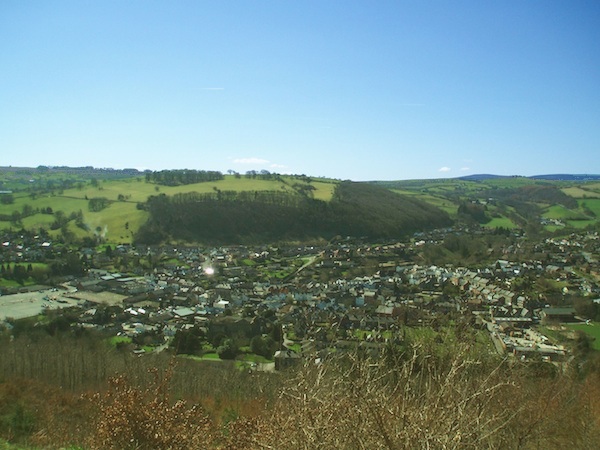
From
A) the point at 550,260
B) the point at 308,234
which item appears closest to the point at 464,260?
the point at 550,260

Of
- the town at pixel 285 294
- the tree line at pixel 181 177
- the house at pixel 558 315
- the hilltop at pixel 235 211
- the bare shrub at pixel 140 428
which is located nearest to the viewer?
the bare shrub at pixel 140 428

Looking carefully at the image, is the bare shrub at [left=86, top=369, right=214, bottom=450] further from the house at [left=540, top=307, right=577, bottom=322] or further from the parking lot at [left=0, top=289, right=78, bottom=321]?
the house at [left=540, top=307, right=577, bottom=322]

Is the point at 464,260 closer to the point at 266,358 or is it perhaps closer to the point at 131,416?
the point at 266,358

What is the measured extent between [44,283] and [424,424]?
29.7m

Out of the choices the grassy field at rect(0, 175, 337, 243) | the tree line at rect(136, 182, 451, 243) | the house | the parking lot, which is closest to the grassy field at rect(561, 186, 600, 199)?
the tree line at rect(136, 182, 451, 243)

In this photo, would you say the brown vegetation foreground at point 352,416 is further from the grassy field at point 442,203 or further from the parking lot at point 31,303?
the grassy field at point 442,203

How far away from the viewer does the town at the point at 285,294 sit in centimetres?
1576

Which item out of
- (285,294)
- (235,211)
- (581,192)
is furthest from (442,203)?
(285,294)

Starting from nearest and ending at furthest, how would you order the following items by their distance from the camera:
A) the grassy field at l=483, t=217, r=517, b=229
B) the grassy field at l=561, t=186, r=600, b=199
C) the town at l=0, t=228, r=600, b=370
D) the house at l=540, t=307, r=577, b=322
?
1. the town at l=0, t=228, r=600, b=370
2. the house at l=540, t=307, r=577, b=322
3. the grassy field at l=483, t=217, r=517, b=229
4. the grassy field at l=561, t=186, r=600, b=199

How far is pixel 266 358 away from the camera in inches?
600

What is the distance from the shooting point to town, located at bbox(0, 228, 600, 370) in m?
15.8

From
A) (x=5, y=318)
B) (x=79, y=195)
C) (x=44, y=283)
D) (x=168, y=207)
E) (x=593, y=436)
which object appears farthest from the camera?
(x=79, y=195)

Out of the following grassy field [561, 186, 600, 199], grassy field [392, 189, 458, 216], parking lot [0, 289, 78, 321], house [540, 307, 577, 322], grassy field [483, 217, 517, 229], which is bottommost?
parking lot [0, 289, 78, 321]

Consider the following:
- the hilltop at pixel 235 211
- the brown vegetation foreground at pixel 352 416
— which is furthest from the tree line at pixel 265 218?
the brown vegetation foreground at pixel 352 416
